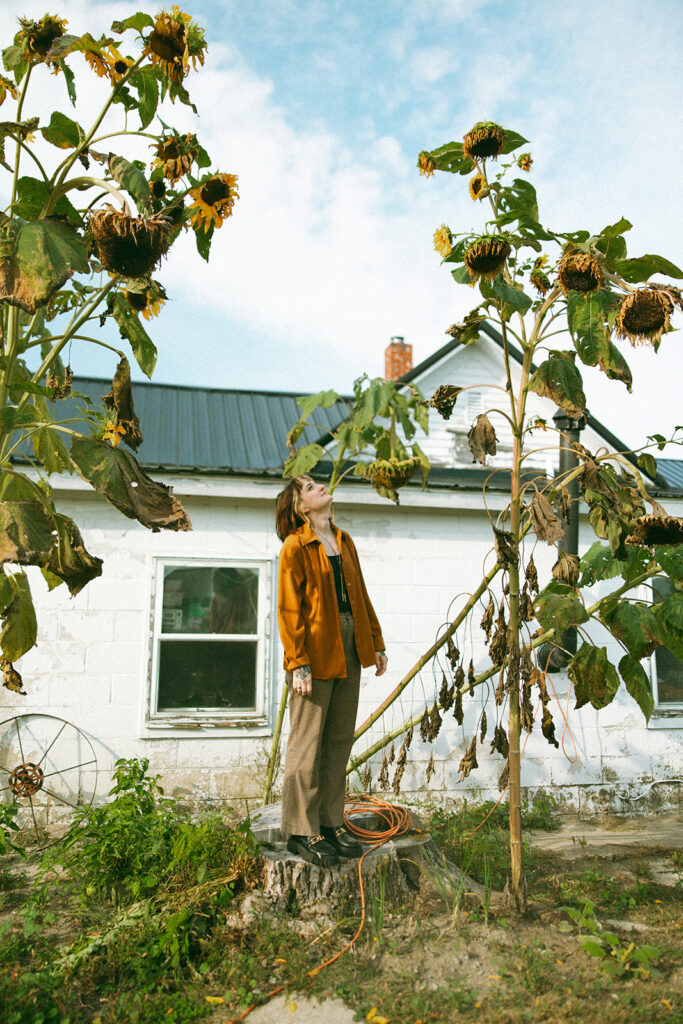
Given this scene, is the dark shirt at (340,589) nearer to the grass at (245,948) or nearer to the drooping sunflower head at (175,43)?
the grass at (245,948)

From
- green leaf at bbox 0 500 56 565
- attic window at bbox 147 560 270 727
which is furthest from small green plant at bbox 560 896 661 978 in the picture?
attic window at bbox 147 560 270 727

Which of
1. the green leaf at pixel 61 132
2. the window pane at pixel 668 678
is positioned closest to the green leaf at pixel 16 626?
the green leaf at pixel 61 132

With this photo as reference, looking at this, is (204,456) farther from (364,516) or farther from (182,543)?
(364,516)

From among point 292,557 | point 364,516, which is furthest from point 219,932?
point 364,516

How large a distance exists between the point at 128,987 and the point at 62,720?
2.81 meters

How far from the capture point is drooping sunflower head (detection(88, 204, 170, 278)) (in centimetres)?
221

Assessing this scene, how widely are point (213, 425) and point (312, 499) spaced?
138 inches

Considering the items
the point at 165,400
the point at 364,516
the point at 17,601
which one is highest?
the point at 165,400

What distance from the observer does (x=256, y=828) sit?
13.8 feet

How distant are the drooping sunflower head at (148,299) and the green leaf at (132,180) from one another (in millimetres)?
250

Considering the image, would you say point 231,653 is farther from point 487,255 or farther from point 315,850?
point 487,255

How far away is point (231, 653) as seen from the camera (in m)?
6.08

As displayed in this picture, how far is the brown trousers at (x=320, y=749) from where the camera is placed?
3.71 metres

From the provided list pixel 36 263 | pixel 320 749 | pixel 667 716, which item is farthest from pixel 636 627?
pixel 667 716
